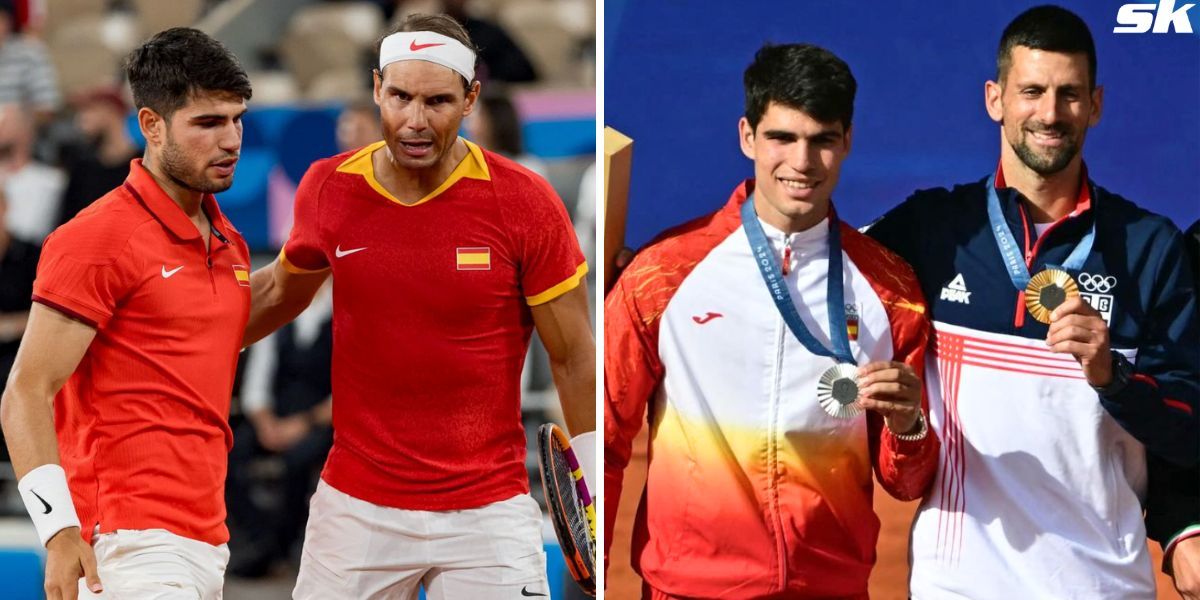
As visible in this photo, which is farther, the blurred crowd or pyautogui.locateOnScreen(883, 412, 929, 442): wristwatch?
the blurred crowd

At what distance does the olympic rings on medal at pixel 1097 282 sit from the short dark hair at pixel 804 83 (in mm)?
654

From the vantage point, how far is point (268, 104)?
20.6 feet

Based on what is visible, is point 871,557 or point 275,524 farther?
point 275,524

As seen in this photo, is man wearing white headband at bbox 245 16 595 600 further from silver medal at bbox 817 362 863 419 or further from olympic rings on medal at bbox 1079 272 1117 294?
olympic rings on medal at bbox 1079 272 1117 294

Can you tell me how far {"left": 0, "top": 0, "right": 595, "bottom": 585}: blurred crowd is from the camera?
529 centimetres

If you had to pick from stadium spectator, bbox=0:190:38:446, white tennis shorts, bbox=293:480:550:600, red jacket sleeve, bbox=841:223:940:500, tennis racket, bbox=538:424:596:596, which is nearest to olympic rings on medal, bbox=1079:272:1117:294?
red jacket sleeve, bbox=841:223:940:500

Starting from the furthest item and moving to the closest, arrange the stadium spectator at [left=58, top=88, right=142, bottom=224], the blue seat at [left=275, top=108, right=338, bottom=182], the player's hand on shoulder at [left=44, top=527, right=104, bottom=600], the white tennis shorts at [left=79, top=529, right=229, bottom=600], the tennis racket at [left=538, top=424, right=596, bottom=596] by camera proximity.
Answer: the blue seat at [left=275, top=108, right=338, bottom=182]
the stadium spectator at [left=58, top=88, right=142, bottom=224]
the tennis racket at [left=538, top=424, right=596, bottom=596]
the white tennis shorts at [left=79, top=529, right=229, bottom=600]
the player's hand on shoulder at [left=44, top=527, right=104, bottom=600]

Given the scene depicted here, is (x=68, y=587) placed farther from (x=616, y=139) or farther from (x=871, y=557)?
(x=871, y=557)

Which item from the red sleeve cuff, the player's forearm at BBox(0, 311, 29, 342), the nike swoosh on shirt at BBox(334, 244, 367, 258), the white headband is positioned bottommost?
the player's forearm at BBox(0, 311, 29, 342)

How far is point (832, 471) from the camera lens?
12.0ft

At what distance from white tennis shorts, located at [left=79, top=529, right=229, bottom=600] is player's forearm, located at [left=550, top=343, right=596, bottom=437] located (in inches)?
35.8

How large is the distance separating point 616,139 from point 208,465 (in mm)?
1232

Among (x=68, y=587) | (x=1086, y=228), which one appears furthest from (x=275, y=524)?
(x=1086, y=228)

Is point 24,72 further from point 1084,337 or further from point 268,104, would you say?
point 1084,337
